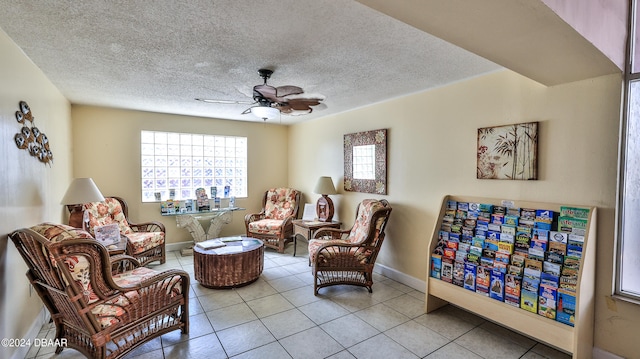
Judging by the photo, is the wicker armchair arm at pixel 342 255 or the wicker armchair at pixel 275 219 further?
the wicker armchair at pixel 275 219

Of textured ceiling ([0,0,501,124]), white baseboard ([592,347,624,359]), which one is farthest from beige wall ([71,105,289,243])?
white baseboard ([592,347,624,359])

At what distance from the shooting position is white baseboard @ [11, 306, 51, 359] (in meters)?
2.04

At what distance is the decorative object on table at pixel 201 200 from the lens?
500 cm

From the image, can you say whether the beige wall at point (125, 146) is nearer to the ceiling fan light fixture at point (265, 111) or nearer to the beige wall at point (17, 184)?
the beige wall at point (17, 184)

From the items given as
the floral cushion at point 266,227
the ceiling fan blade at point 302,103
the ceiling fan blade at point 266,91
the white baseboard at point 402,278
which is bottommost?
the white baseboard at point 402,278

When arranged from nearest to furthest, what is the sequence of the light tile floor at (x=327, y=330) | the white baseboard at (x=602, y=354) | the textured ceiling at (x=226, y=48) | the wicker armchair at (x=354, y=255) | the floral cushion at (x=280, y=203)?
1. the textured ceiling at (x=226, y=48)
2. the white baseboard at (x=602, y=354)
3. the light tile floor at (x=327, y=330)
4. the wicker armchair at (x=354, y=255)
5. the floral cushion at (x=280, y=203)

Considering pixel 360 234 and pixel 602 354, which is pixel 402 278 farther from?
pixel 602 354

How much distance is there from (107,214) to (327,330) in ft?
12.0

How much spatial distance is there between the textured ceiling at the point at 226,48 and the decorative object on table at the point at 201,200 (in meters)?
2.02

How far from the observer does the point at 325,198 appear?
474 centimetres

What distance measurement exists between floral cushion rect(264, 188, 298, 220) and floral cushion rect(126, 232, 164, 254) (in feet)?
6.17

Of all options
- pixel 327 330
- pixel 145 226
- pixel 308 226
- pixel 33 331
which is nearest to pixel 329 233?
pixel 308 226

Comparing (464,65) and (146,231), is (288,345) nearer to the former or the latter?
(464,65)

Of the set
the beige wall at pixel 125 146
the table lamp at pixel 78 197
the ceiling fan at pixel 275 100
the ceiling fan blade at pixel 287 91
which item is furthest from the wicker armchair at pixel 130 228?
the ceiling fan blade at pixel 287 91
